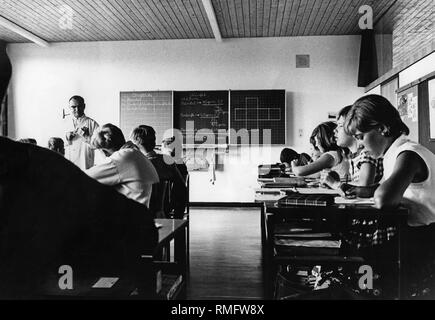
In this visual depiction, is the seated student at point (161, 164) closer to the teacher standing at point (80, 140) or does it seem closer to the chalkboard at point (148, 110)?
the teacher standing at point (80, 140)

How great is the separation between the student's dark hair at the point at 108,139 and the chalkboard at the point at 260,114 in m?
4.28

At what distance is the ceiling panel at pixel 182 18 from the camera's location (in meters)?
5.01

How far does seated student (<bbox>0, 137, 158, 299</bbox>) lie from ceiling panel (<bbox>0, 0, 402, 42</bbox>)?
177 inches

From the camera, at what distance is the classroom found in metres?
0.92

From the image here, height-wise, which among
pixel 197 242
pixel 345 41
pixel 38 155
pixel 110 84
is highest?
pixel 345 41

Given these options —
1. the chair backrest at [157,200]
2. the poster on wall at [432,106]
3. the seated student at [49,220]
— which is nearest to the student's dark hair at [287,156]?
the poster on wall at [432,106]

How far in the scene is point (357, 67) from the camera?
626 cm

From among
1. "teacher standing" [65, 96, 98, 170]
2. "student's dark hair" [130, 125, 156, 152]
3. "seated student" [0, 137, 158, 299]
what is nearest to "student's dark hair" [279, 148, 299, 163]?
"teacher standing" [65, 96, 98, 170]

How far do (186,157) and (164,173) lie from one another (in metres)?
3.73

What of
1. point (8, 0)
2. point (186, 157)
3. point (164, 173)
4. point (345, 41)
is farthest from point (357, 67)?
point (8, 0)

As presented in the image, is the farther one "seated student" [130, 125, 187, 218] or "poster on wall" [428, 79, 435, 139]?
"poster on wall" [428, 79, 435, 139]

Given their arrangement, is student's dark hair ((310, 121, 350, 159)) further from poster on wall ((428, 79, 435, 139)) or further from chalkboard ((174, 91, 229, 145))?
chalkboard ((174, 91, 229, 145))
